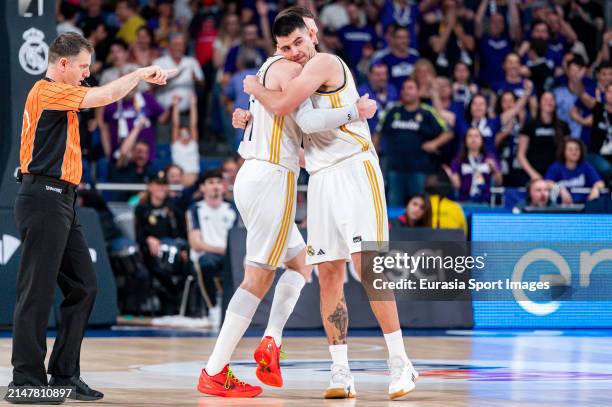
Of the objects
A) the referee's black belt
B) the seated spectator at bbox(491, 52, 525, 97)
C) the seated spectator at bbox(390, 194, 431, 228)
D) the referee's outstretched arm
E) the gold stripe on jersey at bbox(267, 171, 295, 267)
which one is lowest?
the seated spectator at bbox(390, 194, 431, 228)

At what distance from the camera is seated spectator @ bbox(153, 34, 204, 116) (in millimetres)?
17650

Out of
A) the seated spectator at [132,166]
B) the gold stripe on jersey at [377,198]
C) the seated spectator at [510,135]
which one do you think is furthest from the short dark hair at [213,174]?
the gold stripe on jersey at [377,198]

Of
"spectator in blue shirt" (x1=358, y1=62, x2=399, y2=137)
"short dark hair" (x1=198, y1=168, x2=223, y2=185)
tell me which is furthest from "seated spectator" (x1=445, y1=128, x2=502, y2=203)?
"short dark hair" (x1=198, y1=168, x2=223, y2=185)

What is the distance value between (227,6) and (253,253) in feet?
42.8

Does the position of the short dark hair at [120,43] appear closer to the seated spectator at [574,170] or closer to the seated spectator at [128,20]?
the seated spectator at [128,20]

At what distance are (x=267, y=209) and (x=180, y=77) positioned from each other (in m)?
10.4

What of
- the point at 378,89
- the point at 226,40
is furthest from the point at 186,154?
the point at 378,89

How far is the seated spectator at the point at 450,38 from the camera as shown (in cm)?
1958

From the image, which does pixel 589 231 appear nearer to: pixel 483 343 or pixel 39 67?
pixel 483 343

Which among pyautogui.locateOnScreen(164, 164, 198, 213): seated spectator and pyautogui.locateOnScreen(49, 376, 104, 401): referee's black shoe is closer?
pyautogui.locateOnScreen(49, 376, 104, 401): referee's black shoe

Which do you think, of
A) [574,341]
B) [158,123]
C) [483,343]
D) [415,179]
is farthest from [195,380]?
[158,123]

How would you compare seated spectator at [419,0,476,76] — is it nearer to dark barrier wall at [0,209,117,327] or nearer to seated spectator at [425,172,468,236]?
seated spectator at [425,172,468,236]

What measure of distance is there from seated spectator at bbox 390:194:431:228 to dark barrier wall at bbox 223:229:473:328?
428mm

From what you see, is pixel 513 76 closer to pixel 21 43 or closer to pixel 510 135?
pixel 510 135
